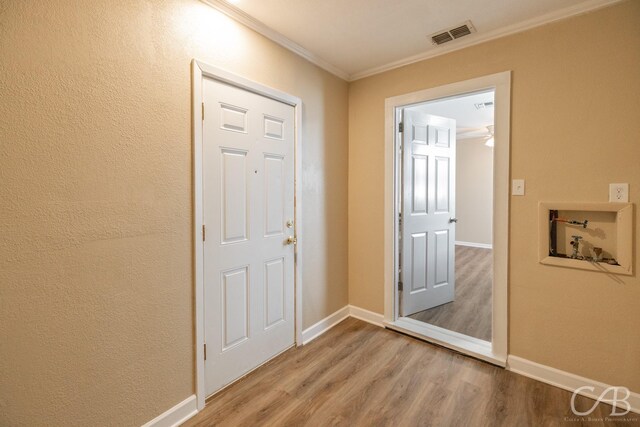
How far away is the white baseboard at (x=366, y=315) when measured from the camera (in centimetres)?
288

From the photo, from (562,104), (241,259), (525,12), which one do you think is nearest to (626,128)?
(562,104)

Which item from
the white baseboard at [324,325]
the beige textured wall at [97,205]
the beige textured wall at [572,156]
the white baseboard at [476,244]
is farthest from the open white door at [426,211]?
the white baseboard at [476,244]

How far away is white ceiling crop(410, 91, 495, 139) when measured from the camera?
149 inches

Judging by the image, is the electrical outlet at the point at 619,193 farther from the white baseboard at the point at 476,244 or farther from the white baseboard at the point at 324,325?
the white baseboard at the point at 476,244

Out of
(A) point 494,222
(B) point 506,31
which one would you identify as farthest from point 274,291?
(B) point 506,31

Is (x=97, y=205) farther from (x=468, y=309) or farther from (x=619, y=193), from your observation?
(x=468, y=309)

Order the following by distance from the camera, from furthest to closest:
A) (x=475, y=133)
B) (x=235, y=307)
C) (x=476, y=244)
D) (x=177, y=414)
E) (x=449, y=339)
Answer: (x=476, y=244) < (x=475, y=133) < (x=449, y=339) < (x=235, y=307) < (x=177, y=414)

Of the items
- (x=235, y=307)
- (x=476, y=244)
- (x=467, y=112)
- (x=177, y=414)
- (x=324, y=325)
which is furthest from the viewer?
(x=476, y=244)

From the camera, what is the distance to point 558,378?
6.36 ft

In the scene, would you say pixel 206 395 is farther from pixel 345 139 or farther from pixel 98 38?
pixel 345 139

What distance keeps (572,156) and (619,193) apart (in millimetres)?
331

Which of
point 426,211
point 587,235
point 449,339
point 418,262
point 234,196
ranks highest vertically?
point 234,196

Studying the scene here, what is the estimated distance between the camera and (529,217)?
2.04 meters

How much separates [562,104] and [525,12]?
2.16 ft
